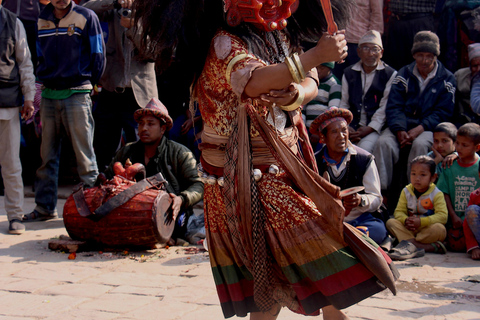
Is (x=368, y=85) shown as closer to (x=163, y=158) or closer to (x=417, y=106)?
(x=417, y=106)

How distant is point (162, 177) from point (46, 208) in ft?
5.79

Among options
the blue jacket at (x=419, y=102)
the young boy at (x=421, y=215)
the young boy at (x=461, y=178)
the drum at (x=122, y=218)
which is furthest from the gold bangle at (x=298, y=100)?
the blue jacket at (x=419, y=102)

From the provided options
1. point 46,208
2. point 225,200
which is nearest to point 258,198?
point 225,200

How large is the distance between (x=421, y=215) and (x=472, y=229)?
0.54 meters

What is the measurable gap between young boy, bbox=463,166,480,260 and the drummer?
728mm

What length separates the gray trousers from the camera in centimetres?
607

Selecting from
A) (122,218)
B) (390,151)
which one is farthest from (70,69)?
(390,151)

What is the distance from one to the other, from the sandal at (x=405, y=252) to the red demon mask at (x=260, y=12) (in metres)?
3.07

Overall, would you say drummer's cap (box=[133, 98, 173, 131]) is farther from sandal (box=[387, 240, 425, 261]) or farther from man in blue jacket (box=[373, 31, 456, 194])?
sandal (box=[387, 240, 425, 261])

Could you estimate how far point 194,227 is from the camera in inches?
221

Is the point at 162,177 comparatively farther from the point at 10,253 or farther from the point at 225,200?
the point at 225,200

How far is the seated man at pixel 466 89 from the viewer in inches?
251

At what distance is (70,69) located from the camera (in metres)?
5.89

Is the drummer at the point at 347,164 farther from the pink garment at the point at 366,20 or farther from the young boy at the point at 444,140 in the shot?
the pink garment at the point at 366,20
